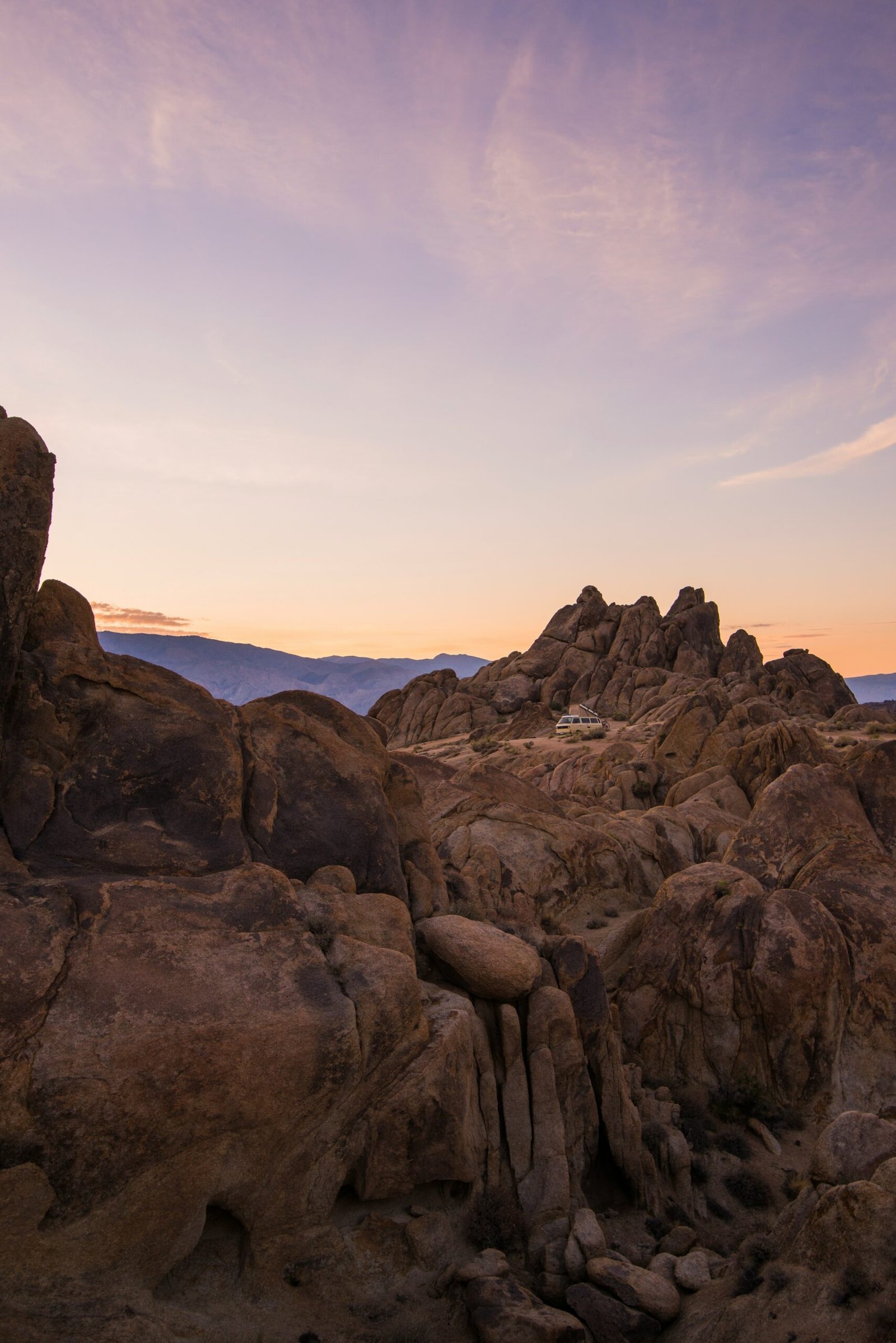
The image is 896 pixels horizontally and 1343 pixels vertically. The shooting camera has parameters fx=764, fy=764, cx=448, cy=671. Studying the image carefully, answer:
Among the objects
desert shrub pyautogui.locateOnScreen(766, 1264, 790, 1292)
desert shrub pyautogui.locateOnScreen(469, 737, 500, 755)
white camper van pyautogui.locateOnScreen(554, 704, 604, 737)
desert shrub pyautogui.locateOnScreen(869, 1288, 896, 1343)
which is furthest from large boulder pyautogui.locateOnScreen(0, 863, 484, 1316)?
white camper van pyautogui.locateOnScreen(554, 704, 604, 737)

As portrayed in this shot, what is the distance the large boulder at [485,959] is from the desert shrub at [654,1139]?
396 cm

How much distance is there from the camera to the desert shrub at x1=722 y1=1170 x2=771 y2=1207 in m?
13.9

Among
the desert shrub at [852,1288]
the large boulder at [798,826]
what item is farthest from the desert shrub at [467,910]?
the large boulder at [798,826]

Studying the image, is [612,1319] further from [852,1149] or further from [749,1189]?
[749,1189]

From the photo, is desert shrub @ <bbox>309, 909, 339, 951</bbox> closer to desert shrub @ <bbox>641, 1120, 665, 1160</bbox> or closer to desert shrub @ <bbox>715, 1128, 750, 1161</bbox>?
desert shrub @ <bbox>641, 1120, 665, 1160</bbox>

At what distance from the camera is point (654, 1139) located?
14664 mm

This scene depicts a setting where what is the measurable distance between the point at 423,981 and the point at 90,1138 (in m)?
6.41

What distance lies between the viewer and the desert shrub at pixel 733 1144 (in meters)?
15.1

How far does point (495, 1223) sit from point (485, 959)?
12.4 feet

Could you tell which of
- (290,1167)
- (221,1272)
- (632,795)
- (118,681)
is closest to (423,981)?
(290,1167)

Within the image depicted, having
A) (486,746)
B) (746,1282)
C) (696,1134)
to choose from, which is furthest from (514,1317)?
(486,746)

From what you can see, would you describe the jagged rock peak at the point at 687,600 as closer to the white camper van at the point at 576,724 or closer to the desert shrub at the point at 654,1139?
the white camper van at the point at 576,724

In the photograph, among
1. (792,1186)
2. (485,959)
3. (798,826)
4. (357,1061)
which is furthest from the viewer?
(798,826)

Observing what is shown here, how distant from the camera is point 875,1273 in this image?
8.40 meters
